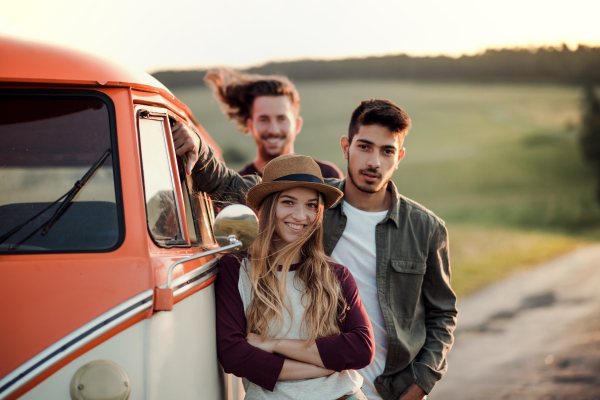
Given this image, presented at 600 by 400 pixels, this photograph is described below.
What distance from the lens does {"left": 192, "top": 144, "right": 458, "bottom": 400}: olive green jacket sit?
3.46 m

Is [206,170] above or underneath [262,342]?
above

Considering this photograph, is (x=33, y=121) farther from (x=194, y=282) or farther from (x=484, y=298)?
(x=484, y=298)

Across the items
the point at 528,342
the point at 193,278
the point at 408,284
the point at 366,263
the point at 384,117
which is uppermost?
the point at 384,117

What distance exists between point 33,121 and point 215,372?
132cm

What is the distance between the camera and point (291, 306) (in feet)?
8.96

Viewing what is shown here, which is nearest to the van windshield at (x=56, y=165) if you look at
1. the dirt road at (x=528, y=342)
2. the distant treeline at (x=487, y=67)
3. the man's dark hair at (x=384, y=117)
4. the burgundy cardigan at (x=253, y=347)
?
the burgundy cardigan at (x=253, y=347)

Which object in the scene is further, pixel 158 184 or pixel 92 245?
pixel 158 184

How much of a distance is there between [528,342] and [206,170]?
383 inches

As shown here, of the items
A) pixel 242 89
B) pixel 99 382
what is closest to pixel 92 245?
pixel 99 382

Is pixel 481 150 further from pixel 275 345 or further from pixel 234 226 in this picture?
pixel 234 226

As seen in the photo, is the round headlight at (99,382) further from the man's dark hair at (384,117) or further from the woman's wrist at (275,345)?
the man's dark hair at (384,117)

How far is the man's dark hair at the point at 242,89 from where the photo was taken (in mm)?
5781

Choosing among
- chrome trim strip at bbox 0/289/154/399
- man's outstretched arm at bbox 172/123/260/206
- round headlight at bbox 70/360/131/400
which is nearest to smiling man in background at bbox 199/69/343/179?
man's outstretched arm at bbox 172/123/260/206

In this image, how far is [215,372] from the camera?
8.72 ft
